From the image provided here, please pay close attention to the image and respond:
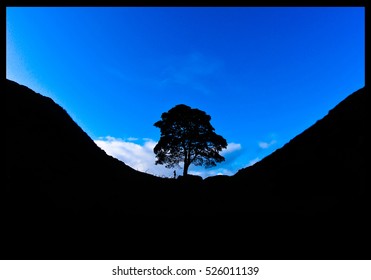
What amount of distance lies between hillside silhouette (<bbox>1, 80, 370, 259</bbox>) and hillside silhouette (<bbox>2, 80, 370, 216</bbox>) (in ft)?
0.16

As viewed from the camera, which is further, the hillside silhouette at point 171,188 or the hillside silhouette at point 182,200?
the hillside silhouette at point 171,188

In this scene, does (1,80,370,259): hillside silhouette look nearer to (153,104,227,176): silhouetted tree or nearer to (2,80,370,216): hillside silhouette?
(2,80,370,216): hillside silhouette

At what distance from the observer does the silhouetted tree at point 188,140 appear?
2859 centimetres

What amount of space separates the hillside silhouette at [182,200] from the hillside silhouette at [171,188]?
0.05m

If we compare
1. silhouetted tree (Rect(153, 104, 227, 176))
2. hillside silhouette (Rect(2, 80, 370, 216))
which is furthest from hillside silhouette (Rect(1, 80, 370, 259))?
silhouetted tree (Rect(153, 104, 227, 176))

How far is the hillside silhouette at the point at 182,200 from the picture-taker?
19.4ft

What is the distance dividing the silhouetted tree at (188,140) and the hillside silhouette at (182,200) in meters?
15.2

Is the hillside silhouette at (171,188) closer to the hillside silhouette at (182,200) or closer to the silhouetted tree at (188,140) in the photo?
the hillside silhouette at (182,200)

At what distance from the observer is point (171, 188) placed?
1370 cm

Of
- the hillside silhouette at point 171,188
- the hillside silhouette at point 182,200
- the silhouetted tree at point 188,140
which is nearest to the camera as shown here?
the hillside silhouette at point 182,200

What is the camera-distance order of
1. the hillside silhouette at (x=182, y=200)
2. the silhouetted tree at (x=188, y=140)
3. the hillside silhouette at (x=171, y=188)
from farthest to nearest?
the silhouetted tree at (x=188, y=140), the hillside silhouette at (x=171, y=188), the hillside silhouette at (x=182, y=200)

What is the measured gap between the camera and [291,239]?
612 centimetres

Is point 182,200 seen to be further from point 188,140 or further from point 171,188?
point 188,140

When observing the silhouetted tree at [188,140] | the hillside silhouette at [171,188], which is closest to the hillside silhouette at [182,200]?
the hillside silhouette at [171,188]
